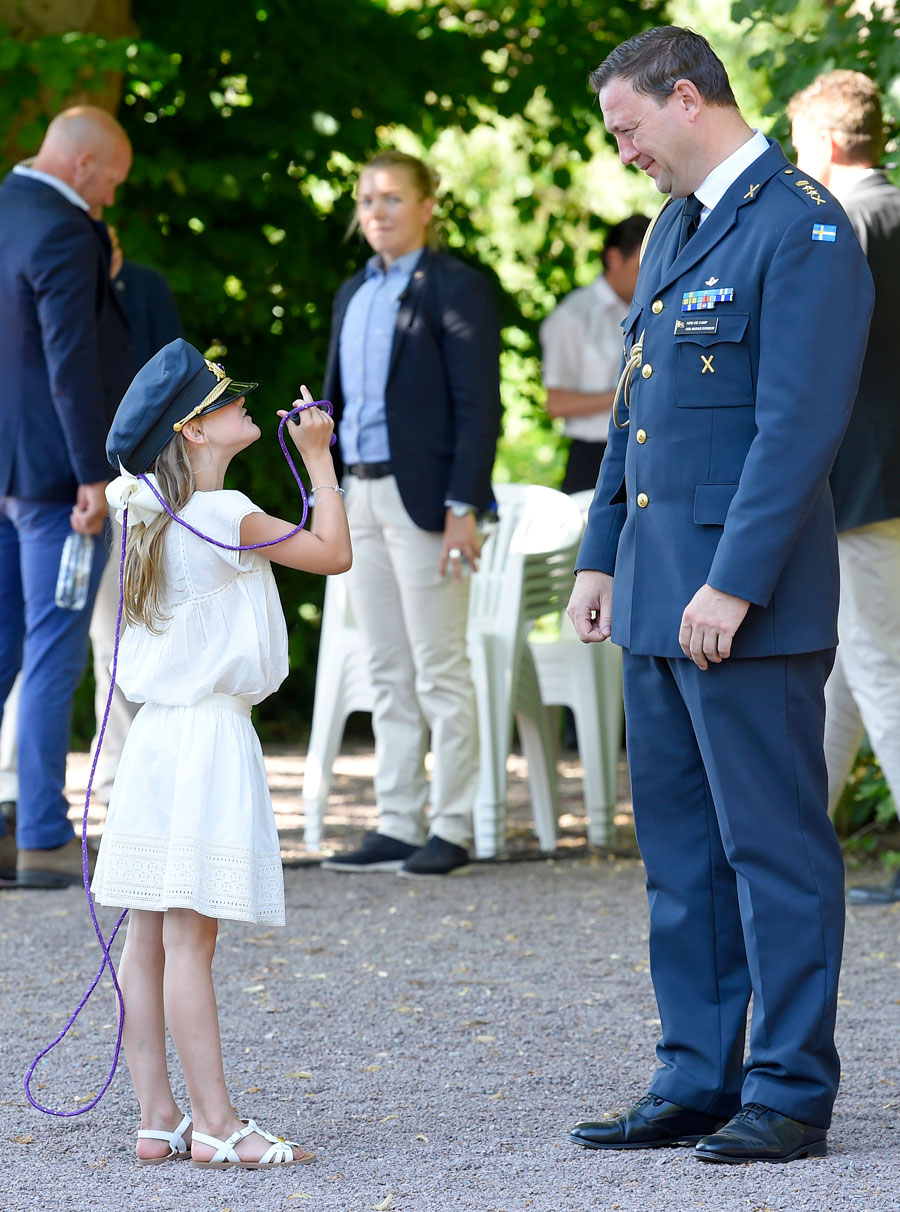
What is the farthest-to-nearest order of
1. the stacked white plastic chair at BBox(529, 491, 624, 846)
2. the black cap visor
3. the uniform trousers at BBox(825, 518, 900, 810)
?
1. the stacked white plastic chair at BBox(529, 491, 624, 846)
2. the uniform trousers at BBox(825, 518, 900, 810)
3. the black cap visor

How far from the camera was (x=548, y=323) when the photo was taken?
24.4 feet

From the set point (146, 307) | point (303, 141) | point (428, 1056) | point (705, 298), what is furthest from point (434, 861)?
point (303, 141)

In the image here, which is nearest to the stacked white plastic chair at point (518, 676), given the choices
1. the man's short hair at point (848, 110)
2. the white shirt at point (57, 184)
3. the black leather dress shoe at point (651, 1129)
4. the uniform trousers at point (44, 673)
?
the uniform trousers at point (44, 673)

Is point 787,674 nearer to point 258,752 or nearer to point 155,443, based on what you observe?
point 258,752

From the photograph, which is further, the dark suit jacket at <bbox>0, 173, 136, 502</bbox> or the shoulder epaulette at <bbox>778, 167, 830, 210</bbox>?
the dark suit jacket at <bbox>0, 173, 136, 502</bbox>

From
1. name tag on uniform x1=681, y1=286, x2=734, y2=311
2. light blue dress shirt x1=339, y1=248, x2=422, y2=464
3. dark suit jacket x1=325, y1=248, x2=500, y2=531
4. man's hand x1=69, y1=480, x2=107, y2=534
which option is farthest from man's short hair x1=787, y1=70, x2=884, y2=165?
man's hand x1=69, y1=480, x2=107, y2=534

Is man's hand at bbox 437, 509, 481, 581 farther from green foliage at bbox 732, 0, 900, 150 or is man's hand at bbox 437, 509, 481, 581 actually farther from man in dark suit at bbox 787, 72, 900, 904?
green foliage at bbox 732, 0, 900, 150

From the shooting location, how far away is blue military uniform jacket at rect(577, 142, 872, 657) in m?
2.62

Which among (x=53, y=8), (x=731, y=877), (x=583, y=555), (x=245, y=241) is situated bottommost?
(x=731, y=877)

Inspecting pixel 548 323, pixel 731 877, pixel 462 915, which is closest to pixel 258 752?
pixel 731 877

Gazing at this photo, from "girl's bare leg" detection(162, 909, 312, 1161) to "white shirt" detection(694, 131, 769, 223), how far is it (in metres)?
1.44

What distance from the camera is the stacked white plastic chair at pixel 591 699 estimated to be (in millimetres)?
5941

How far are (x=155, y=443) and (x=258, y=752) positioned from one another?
1.78 ft

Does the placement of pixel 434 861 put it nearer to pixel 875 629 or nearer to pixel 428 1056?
pixel 875 629
